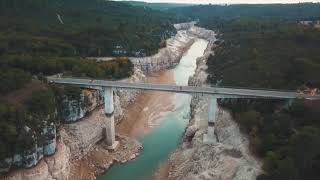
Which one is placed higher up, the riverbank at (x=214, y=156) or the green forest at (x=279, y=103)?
the green forest at (x=279, y=103)

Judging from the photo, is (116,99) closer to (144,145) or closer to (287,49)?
(144,145)

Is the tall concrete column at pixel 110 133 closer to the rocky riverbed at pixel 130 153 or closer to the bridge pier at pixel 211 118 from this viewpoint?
the rocky riverbed at pixel 130 153

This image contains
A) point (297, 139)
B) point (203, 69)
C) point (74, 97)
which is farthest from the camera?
point (203, 69)

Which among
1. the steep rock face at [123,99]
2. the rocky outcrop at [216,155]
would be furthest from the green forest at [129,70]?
the steep rock face at [123,99]

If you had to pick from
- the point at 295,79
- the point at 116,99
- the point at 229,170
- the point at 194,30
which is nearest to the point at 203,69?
the point at 116,99

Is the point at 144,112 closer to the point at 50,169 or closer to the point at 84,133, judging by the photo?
the point at 84,133
